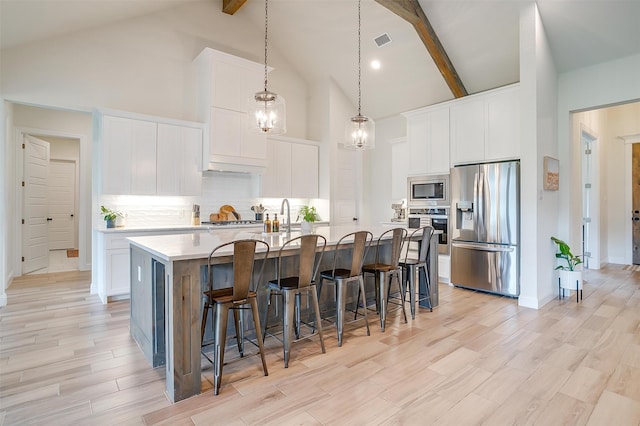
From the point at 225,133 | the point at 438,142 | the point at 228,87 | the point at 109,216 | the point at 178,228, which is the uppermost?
the point at 228,87

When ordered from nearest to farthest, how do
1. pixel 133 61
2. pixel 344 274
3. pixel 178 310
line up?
pixel 178 310, pixel 344 274, pixel 133 61

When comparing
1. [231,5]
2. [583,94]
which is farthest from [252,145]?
[583,94]

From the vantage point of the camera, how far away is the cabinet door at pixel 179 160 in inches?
192

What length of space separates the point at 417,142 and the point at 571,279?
286 cm

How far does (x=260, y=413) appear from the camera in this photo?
1962mm

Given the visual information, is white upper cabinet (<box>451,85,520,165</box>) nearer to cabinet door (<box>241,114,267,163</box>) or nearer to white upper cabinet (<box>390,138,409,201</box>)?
white upper cabinet (<box>390,138,409,201</box>)

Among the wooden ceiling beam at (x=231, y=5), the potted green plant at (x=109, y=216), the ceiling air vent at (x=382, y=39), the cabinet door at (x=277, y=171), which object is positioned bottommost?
the potted green plant at (x=109, y=216)

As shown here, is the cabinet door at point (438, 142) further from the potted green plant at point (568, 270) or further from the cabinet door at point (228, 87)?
the cabinet door at point (228, 87)

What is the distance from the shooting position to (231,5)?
17.9 ft

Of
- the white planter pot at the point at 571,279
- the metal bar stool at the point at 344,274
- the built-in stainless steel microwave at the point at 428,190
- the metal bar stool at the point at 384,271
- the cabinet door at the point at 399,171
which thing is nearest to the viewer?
the metal bar stool at the point at 344,274

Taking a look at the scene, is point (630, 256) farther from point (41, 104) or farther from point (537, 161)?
point (41, 104)

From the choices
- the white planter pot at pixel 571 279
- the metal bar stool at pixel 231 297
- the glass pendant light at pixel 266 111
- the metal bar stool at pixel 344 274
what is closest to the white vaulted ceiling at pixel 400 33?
the glass pendant light at pixel 266 111

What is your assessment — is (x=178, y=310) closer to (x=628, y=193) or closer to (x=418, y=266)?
(x=418, y=266)

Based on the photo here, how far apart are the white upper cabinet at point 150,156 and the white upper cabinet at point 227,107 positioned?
0.80ft
